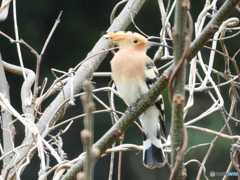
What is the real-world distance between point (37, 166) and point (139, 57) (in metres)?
3.52

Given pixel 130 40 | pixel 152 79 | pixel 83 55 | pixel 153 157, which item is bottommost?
pixel 153 157

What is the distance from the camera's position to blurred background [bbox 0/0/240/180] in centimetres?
516

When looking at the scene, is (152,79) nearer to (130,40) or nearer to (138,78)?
(138,78)

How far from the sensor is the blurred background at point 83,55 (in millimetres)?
5156

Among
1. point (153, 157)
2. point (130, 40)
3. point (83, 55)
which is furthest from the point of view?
point (83, 55)

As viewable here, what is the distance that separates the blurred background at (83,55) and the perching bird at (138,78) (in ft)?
9.26

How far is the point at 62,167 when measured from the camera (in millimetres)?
1438

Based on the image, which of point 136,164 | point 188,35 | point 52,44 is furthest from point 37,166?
point 188,35

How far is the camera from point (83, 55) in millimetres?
5488

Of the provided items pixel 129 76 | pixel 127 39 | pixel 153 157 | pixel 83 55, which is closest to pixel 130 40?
pixel 127 39

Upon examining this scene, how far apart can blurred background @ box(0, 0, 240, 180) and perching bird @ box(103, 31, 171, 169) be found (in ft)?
9.26

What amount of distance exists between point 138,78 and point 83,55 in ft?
11.7

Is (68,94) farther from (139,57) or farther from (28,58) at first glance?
(28,58)

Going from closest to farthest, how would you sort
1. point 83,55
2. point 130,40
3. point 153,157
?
1. point 153,157
2. point 130,40
3. point 83,55
